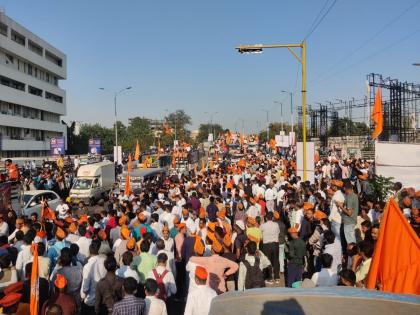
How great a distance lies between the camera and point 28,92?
59750 mm

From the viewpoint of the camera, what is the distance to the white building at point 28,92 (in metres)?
Result: 53.4

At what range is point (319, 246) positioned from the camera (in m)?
8.05

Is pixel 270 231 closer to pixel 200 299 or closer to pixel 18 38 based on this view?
pixel 200 299

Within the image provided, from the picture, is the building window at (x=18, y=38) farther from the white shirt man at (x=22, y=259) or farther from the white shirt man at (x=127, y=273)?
the white shirt man at (x=127, y=273)

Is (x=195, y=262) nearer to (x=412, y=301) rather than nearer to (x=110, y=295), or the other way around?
(x=110, y=295)

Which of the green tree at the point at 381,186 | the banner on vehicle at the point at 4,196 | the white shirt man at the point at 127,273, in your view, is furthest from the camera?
the green tree at the point at 381,186

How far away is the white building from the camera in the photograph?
53375 millimetres

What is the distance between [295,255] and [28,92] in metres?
60.4

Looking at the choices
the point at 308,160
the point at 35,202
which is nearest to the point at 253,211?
the point at 308,160

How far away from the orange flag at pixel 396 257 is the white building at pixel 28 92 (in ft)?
165

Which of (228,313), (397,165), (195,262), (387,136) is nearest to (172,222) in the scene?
(195,262)

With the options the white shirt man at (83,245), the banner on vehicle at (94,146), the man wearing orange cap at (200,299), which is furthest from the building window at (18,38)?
the man wearing orange cap at (200,299)

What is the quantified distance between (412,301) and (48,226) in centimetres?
997

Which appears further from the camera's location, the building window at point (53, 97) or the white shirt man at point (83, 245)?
the building window at point (53, 97)
